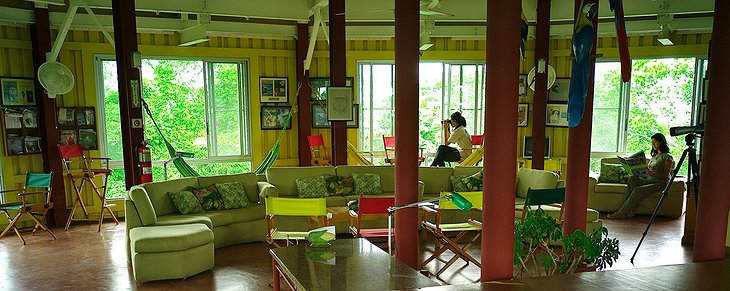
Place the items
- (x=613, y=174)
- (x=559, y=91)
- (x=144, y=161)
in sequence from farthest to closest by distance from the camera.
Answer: (x=559, y=91)
(x=613, y=174)
(x=144, y=161)

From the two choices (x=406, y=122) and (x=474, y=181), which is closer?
(x=406, y=122)

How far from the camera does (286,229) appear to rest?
20.5ft

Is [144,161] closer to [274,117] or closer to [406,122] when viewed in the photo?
[274,117]

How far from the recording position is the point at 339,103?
7156 mm

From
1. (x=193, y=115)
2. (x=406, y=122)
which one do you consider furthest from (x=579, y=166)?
(x=193, y=115)

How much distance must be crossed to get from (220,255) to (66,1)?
15.3 feet

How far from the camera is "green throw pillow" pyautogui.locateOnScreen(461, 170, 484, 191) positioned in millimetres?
6500

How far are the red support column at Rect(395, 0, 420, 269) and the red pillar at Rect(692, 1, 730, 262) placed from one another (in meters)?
1.83

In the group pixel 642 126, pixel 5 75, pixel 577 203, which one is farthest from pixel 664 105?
pixel 5 75

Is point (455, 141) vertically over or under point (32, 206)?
over

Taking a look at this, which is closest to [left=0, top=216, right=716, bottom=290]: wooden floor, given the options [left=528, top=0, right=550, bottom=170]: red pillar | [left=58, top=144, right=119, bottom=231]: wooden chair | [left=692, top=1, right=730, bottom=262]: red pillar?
[left=58, top=144, right=119, bottom=231]: wooden chair

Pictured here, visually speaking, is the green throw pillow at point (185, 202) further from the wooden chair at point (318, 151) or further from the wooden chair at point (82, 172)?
the wooden chair at point (318, 151)

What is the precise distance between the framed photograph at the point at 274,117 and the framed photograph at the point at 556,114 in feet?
17.2

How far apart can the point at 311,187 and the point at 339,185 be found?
1.32 ft
